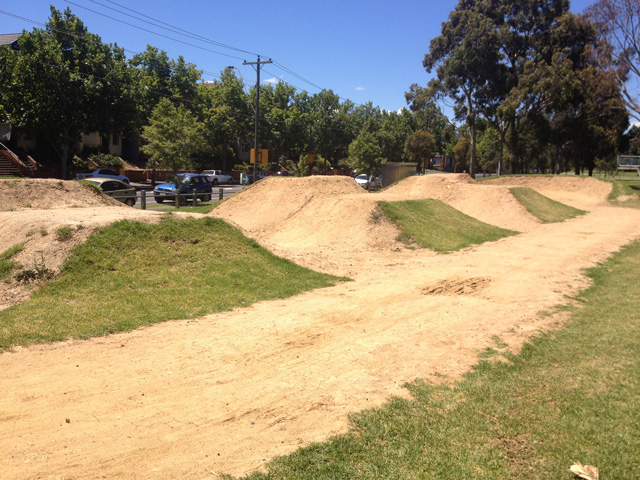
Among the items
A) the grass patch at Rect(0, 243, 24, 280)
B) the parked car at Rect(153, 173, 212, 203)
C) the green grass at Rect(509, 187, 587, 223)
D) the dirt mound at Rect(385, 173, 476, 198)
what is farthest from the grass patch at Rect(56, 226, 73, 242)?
the dirt mound at Rect(385, 173, 476, 198)

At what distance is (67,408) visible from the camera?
16.5ft

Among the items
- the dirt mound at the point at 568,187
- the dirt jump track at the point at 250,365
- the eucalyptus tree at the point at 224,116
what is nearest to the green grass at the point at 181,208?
the dirt jump track at the point at 250,365

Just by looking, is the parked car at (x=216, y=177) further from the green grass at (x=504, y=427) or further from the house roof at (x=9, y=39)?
the green grass at (x=504, y=427)

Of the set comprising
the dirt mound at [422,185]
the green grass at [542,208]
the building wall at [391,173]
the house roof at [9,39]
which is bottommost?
the green grass at [542,208]

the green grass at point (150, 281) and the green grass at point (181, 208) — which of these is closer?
the green grass at point (150, 281)

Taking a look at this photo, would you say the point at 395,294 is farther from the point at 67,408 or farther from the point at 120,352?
the point at 67,408

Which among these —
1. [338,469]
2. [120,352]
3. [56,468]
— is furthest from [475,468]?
[120,352]

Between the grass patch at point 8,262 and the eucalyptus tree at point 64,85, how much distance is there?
3374 cm

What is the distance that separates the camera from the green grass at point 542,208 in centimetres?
2904

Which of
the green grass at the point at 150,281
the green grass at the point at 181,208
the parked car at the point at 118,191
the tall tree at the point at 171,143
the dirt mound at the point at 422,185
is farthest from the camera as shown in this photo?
the dirt mound at the point at 422,185

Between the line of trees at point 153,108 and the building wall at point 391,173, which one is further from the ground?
the line of trees at point 153,108

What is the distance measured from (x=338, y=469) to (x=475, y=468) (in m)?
1.24

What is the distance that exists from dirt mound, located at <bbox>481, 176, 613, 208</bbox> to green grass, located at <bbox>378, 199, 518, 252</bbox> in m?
22.0

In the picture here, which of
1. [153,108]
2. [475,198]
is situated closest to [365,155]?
[153,108]
